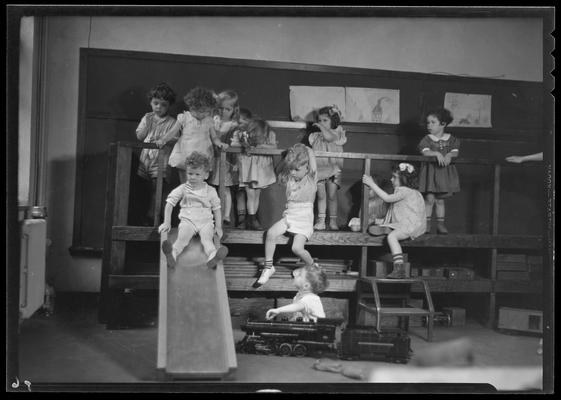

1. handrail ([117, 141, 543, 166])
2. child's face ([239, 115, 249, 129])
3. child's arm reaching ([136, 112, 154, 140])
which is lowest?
handrail ([117, 141, 543, 166])

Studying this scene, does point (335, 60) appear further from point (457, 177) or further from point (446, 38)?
point (457, 177)

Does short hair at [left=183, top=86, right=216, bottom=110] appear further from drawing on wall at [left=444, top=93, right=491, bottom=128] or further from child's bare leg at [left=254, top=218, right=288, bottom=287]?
drawing on wall at [left=444, top=93, right=491, bottom=128]

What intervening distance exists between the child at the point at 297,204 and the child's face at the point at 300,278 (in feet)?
0.52

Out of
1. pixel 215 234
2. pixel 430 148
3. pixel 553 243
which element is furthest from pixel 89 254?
pixel 553 243

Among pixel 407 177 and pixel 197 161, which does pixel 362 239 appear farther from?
pixel 197 161

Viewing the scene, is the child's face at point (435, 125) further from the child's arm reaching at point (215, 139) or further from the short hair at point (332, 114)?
the child's arm reaching at point (215, 139)

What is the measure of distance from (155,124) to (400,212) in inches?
78.9

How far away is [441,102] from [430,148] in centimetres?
54

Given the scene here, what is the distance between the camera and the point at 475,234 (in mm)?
5574

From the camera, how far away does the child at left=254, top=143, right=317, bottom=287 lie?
514 cm

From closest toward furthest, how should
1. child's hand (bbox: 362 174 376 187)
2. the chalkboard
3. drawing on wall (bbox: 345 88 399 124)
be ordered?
the chalkboard, child's hand (bbox: 362 174 376 187), drawing on wall (bbox: 345 88 399 124)

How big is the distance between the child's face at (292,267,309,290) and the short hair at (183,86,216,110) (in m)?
1.38

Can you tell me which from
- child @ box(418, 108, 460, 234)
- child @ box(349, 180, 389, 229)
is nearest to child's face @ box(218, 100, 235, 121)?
child @ box(349, 180, 389, 229)

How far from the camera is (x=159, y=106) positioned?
5.29 m
